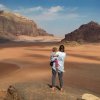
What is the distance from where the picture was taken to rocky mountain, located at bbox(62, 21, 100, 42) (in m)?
88.3

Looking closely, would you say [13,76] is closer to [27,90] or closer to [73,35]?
[27,90]

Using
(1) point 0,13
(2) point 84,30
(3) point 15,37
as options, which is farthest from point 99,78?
(1) point 0,13

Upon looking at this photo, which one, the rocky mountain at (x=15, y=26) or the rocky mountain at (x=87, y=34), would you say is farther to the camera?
the rocky mountain at (x=15, y=26)

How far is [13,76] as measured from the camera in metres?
23.5

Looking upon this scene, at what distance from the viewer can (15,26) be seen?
154625 millimetres

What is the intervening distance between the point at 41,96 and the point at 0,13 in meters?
146

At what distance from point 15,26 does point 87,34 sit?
68786 mm

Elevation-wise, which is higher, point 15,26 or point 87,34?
point 15,26

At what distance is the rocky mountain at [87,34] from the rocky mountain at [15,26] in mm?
47569

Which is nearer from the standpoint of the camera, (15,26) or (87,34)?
(87,34)

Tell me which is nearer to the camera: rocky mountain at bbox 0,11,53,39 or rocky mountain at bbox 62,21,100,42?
rocky mountain at bbox 62,21,100,42

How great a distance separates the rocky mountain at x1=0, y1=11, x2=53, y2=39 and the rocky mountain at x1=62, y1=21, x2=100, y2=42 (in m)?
47.6

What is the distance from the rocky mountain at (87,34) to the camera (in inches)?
3475

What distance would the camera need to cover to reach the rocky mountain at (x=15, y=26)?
146400mm
